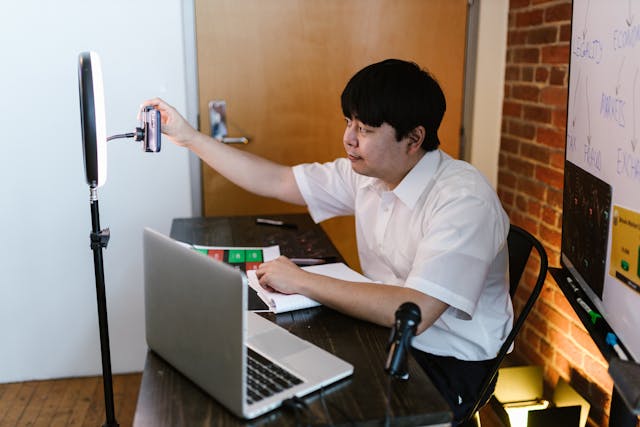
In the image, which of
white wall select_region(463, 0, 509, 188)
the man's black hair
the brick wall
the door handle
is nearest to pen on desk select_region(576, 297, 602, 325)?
the man's black hair

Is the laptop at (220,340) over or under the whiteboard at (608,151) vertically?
under

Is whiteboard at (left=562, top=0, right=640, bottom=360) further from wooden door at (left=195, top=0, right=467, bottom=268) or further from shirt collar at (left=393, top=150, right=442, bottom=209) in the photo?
wooden door at (left=195, top=0, right=467, bottom=268)

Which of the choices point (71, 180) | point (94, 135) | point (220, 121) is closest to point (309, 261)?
point (94, 135)

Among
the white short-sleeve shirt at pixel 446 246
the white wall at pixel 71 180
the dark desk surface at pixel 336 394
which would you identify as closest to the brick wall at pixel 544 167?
the white short-sleeve shirt at pixel 446 246

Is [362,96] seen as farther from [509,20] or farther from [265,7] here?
[509,20]

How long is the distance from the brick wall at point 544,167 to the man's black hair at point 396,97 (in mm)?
902

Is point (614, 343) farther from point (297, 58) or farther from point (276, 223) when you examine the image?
point (297, 58)

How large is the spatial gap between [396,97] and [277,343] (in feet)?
2.16

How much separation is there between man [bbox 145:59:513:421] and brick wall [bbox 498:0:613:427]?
70cm

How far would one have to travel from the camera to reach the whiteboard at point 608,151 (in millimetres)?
1189

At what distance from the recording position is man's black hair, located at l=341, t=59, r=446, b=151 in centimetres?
153

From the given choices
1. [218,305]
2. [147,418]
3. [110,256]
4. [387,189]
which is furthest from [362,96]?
[110,256]

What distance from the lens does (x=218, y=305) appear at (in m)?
1.01

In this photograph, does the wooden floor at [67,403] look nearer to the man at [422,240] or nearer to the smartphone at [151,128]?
the man at [422,240]
